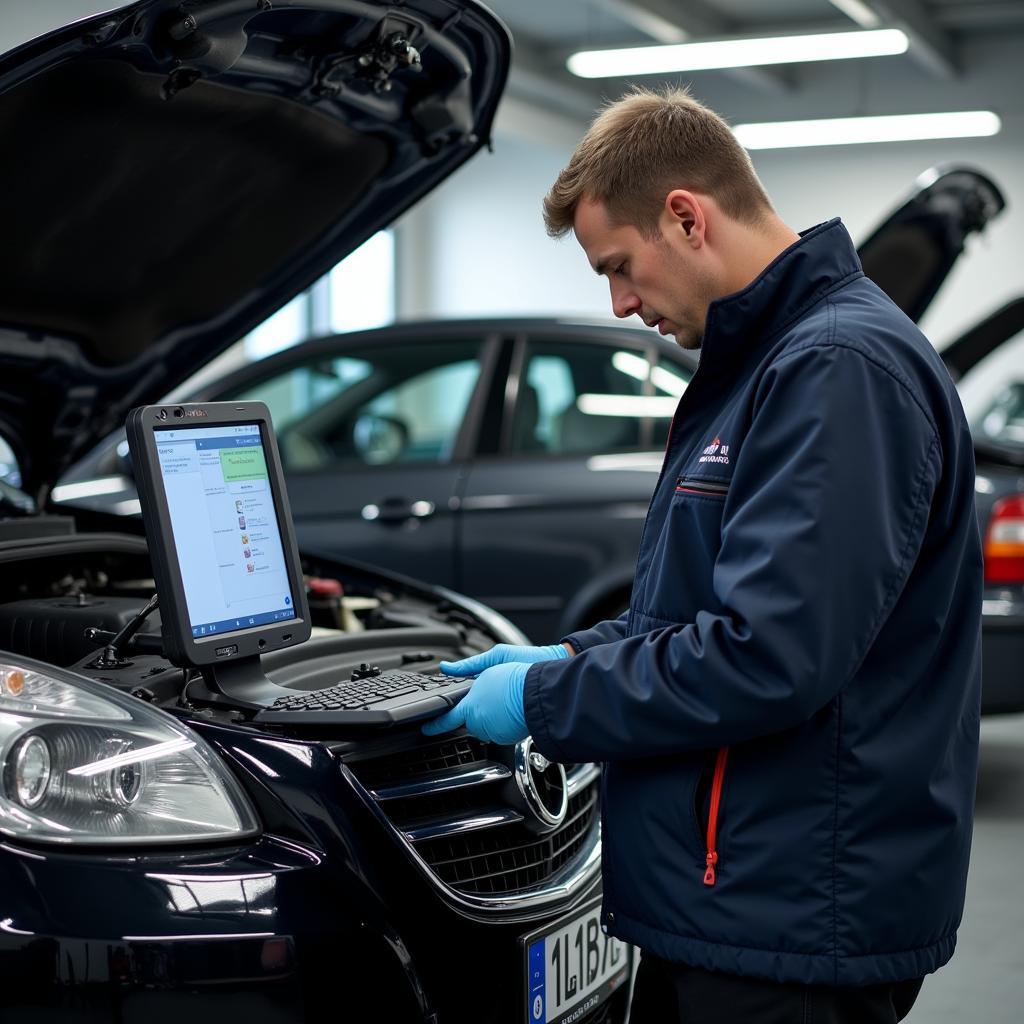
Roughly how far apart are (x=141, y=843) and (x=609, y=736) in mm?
484

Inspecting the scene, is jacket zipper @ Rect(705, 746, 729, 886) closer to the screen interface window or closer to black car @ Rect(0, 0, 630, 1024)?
black car @ Rect(0, 0, 630, 1024)

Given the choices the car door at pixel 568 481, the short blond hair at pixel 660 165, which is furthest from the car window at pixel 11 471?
the short blond hair at pixel 660 165

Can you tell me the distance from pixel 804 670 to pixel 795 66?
12.0 m

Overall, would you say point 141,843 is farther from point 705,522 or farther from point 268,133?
point 268,133

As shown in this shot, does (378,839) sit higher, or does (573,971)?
(378,839)

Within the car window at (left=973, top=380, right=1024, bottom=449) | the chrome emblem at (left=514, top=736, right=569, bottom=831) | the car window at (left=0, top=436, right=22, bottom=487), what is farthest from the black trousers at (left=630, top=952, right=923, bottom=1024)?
the car window at (left=973, top=380, right=1024, bottom=449)

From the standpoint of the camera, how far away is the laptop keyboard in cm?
154

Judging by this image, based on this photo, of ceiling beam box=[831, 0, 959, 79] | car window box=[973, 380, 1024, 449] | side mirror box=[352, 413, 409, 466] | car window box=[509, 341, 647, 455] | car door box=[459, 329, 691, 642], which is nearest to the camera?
car door box=[459, 329, 691, 642]

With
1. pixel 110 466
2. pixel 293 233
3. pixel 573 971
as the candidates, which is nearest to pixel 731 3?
pixel 110 466

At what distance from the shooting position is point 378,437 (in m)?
4.64

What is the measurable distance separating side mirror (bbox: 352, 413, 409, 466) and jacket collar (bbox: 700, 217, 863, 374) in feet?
10.6

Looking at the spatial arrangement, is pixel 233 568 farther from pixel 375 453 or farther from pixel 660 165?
pixel 375 453

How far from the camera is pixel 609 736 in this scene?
1253 mm

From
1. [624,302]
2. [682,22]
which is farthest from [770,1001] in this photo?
[682,22]
